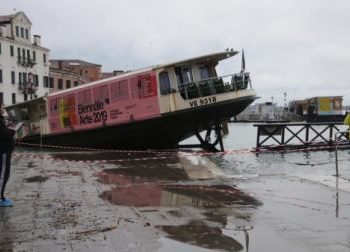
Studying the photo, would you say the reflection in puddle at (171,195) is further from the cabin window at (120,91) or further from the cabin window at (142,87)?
the cabin window at (120,91)

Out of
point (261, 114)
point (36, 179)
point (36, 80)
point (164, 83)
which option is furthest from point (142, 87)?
point (261, 114)

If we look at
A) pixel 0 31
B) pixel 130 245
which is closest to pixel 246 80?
pixel 130 245

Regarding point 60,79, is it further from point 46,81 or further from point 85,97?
point 85,97

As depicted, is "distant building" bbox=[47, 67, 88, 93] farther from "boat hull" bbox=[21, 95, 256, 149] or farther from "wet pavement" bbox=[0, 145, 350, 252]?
"wet pavement" bbox=[0, 145, 350, 252]

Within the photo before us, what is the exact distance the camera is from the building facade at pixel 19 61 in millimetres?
75438

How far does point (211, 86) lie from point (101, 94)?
5.26 metres

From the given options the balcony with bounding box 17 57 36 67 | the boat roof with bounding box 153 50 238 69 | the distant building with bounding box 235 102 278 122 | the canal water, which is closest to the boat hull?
the boat roof with bounding box 153 50 238 69

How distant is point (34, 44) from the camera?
84.3 m

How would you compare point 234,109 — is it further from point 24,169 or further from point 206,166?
point 24,169

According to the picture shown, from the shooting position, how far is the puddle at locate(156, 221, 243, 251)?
6844 mm

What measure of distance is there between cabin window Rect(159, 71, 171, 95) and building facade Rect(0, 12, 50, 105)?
54452mm

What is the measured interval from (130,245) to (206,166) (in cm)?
992

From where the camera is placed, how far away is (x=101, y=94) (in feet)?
83.8

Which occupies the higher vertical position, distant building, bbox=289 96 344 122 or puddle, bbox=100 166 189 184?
distant building, bbox=289 96 344 122
